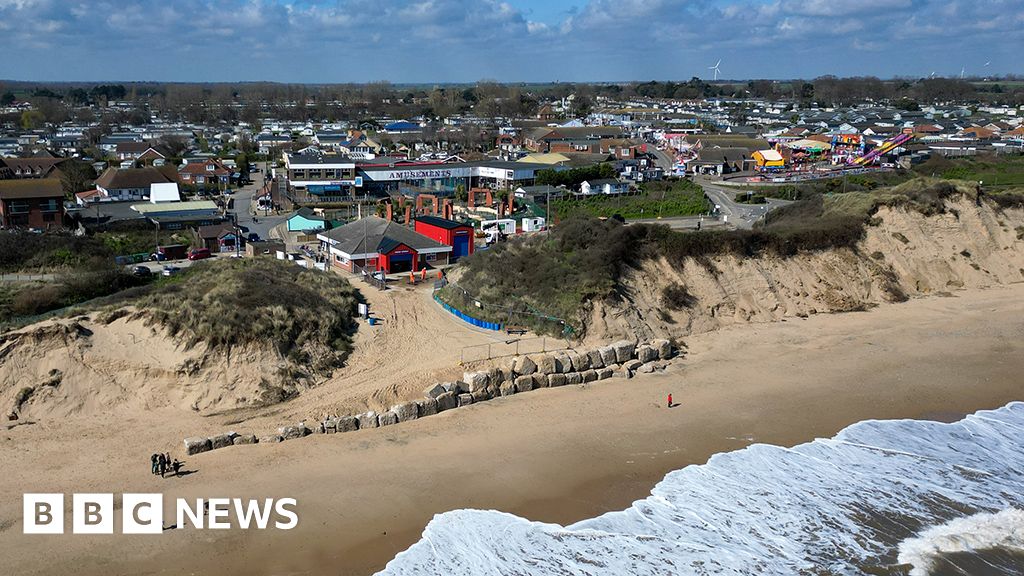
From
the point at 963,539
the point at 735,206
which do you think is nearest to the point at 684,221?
the point at 735,206

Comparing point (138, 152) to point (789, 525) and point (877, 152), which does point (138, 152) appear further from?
point (789, 525)

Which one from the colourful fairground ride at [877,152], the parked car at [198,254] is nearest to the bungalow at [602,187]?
the parked car at [198,254]

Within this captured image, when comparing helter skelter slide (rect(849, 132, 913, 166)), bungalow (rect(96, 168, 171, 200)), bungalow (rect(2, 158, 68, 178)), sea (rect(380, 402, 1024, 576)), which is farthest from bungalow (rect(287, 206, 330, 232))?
helter skelter slide (rect(849, 132, 913, 166))

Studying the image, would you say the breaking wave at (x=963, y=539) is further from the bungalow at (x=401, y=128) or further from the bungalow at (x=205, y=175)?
the bungalow at (x=401, y=128)

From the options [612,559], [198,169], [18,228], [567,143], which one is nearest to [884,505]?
[612,559]

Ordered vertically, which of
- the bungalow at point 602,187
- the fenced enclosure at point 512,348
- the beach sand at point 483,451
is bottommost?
the beach sand at point 483,451

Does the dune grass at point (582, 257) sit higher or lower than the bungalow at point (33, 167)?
lower

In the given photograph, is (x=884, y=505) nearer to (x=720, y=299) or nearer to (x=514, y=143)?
(x=720, y=299)

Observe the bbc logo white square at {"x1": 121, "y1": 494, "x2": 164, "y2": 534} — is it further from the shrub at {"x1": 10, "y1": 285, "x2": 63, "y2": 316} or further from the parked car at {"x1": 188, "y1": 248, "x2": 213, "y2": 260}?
the parked car at {"x1": 188, "y1": 248, "x2": 213, "y2": 260}
